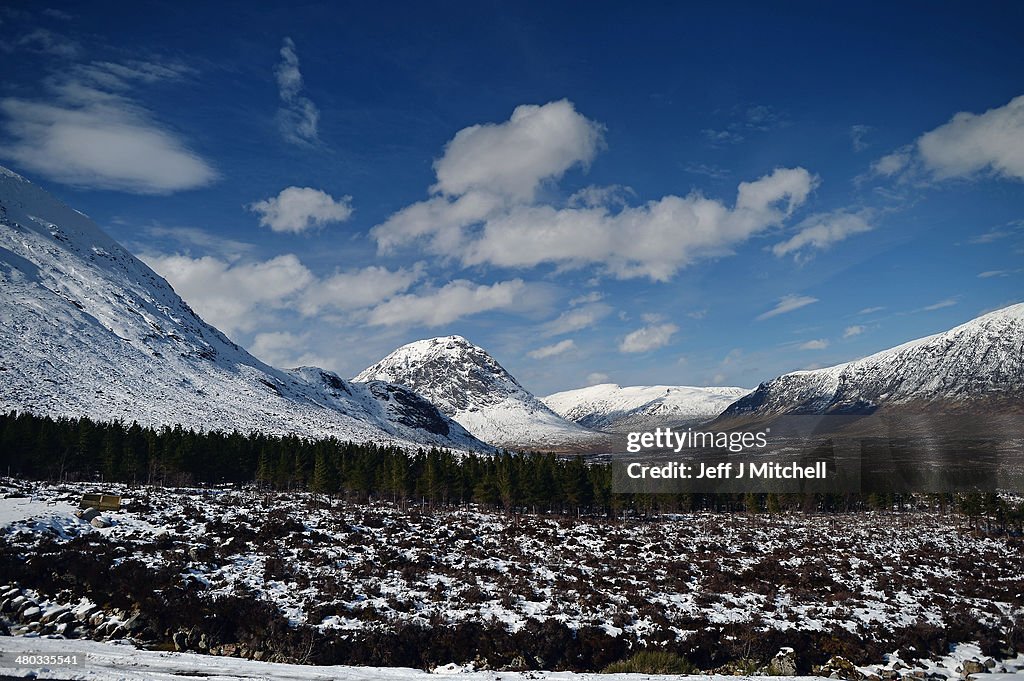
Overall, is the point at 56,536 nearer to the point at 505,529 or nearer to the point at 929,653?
the point at 505,529

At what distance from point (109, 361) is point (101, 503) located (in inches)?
5040

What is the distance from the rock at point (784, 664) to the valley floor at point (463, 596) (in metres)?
0.36

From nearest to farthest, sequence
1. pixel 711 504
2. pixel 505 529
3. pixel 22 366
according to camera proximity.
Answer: pixel 505 529
pixel 711 504
pixel 22 366

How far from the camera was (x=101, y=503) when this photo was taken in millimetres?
42000

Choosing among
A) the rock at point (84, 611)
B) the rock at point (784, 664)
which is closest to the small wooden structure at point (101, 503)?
the rock at point (84, 611)

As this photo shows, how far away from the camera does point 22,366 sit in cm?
12344

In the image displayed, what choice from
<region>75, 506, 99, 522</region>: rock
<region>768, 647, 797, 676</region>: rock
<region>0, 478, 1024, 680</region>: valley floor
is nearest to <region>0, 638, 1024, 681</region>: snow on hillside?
<region>0, 478, 1024, 680</region>: valley floor

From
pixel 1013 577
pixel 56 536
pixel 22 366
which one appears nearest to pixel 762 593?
pixel 1013 577

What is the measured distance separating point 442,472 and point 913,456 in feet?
481

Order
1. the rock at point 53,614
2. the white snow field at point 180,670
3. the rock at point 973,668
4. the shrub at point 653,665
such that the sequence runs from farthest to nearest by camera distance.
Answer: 1. the rock at point 53,614
2. the rock at point 973,668
3. the shrub at point 653,665
4. the white snow field at point 180,670

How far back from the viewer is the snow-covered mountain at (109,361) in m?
121

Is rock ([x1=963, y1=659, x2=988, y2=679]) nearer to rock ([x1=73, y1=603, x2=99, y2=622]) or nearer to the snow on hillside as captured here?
the snow on hillside

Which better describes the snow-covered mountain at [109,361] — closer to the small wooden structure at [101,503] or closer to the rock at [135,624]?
the small wooden structure at [101,503]

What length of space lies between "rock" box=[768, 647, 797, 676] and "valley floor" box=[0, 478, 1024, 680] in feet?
1.19
